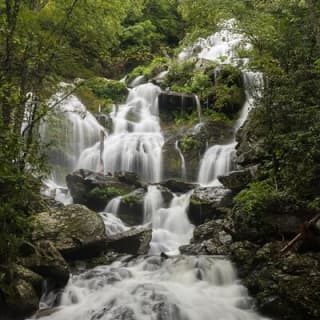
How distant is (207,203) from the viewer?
12391 millimetres

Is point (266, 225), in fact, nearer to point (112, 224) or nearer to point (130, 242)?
point (130, 242)

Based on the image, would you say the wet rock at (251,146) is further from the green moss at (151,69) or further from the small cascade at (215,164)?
the green moss at (151,69)

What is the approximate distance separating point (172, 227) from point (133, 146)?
5631 mm

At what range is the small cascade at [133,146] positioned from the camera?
16.8m

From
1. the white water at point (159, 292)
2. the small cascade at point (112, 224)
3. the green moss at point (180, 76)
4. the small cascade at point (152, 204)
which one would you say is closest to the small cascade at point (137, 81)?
the green moss at point (180, 76)

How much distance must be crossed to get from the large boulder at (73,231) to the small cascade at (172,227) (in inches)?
81.7

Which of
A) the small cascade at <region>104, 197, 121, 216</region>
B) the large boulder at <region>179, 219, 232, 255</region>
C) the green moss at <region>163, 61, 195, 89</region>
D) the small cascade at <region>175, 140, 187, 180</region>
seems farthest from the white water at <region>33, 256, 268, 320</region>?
the green moss at <region>163, 61, 195, 89</region>

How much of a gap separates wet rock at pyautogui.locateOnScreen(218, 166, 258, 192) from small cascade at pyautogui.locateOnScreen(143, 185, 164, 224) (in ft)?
8.89

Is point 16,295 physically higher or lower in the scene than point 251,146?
lower

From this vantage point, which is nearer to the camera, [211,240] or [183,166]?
[211,240]

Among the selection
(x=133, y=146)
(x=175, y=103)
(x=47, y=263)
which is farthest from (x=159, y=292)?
(x=175, y=103)

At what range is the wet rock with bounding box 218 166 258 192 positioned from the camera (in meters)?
11.3

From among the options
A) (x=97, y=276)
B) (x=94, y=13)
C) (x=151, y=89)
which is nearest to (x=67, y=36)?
(x=94, y=13)

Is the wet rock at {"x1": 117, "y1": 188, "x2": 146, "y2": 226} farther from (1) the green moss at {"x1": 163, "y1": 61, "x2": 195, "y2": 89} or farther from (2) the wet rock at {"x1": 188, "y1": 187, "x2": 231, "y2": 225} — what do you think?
(1) the green moss at {"x1": 163, "y1": 61, "x2": 195, "y2": 89}
